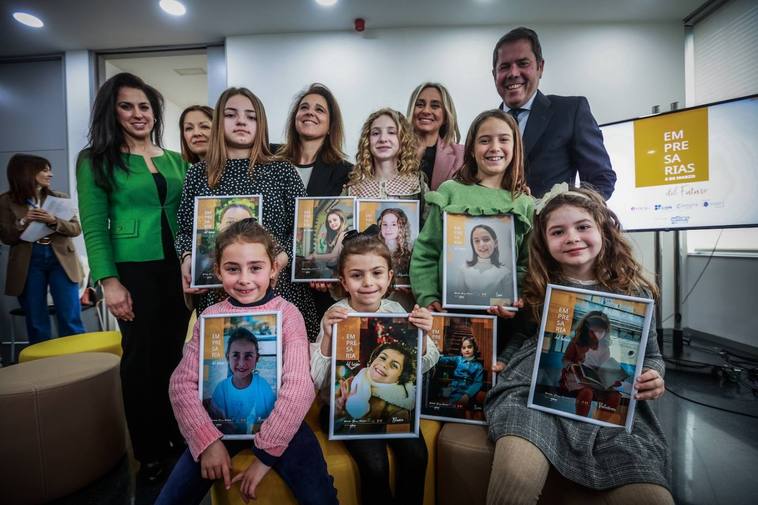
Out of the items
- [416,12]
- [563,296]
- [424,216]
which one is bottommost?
[563,296]

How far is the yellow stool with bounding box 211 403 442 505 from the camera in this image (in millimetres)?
1149

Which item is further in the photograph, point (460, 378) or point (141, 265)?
point (141, 265)

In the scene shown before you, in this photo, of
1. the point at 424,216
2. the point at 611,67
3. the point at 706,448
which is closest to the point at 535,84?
the point at 424,216

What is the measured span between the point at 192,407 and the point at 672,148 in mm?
Result: 4082

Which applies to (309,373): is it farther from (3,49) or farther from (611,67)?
(3,49)

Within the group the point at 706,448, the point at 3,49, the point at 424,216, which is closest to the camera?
the point at 424,216

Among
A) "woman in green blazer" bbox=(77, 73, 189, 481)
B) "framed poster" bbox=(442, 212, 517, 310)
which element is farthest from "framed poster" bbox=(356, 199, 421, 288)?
"woman in green blazer" bbox=(77, 73, 189, 481)

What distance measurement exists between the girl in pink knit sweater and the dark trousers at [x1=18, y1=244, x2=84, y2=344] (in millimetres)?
2925

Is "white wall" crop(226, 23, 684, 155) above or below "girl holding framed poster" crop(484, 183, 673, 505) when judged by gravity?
above

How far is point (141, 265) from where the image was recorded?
172 centimetres

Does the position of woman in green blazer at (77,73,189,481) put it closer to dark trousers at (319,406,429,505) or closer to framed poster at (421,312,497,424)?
dark trousers at (319,406,429,505)

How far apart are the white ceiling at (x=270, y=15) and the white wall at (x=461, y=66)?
120 millimetres

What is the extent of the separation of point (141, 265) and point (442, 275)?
142cm

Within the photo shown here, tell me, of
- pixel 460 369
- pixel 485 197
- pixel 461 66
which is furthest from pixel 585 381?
pixel 461 66
